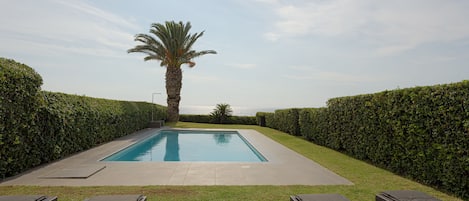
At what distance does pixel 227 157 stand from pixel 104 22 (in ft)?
25.0

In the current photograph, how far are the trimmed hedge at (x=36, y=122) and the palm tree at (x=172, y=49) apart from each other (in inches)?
467

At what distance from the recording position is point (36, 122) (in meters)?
6.66

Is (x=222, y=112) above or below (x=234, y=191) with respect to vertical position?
above

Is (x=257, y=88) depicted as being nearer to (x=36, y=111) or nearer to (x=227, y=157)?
(x=227, y=157)

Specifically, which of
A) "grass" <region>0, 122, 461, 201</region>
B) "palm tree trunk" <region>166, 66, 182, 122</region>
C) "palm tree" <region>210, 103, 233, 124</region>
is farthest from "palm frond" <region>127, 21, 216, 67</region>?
"grass" <region>0, 122, 461, 201</region>

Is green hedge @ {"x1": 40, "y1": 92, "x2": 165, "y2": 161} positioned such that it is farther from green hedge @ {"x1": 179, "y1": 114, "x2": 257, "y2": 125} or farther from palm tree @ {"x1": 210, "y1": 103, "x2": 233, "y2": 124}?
green hedge @ {"x1": 179, "y1": 114, "x2": 257, "y2": 125}

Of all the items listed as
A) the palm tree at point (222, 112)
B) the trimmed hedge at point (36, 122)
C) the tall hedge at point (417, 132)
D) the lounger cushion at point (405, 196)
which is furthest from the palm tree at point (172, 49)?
the lounger cushion at point (405, 196)

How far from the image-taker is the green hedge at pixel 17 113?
18.1 feet

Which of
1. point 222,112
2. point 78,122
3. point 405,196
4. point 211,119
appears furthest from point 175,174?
point 211,119

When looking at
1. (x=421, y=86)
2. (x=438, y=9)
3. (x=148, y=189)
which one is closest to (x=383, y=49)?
(x=438, y=9)

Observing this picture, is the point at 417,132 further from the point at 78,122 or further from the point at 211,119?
the point at 211,119

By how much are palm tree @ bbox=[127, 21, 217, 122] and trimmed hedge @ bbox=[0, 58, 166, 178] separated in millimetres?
11872

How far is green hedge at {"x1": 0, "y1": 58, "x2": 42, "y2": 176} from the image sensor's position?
551cm

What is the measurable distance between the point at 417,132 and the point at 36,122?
9019 mm
